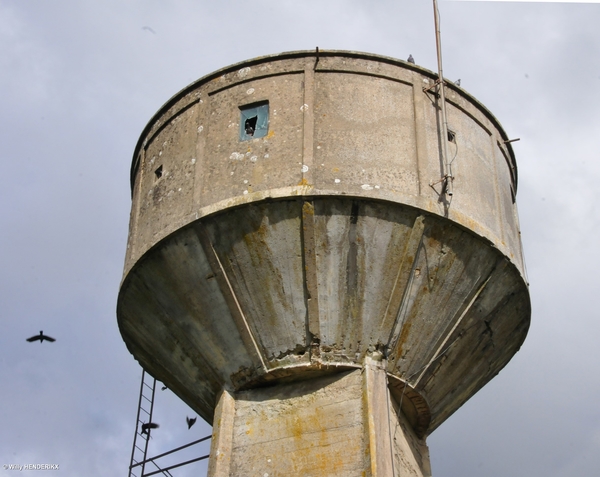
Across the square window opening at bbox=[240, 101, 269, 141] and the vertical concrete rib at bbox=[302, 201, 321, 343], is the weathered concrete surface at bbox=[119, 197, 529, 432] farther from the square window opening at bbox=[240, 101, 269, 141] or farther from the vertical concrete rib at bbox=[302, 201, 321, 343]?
the square window opening at bbox=[240, 101, 269, 141]

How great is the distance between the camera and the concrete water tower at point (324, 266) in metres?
8.98

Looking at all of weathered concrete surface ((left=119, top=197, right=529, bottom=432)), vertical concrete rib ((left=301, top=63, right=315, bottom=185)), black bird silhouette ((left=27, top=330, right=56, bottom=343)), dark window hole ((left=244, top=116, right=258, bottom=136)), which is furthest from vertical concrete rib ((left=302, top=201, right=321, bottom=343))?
black bird silhouette ((left=27, top=330, right=56, bottom=343))

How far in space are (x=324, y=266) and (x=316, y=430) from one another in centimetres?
144

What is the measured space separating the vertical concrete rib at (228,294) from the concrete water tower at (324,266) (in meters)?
0.02

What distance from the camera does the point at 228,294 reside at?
9.24 meters

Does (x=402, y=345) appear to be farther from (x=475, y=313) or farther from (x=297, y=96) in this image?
(x=297, y=96)

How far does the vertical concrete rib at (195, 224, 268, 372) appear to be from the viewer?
30.2ft

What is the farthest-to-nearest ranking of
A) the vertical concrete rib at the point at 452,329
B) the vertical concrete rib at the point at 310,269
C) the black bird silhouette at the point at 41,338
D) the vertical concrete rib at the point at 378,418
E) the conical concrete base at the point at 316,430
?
the black bird silhouette at the point at 41,338 < the vertical concrete rib at the point at 452,329 < the vertical concrete rib at the point at 310,269 < the conical concrete base at the point at 316,430 < the vertical concrete rib at the point at 378,418

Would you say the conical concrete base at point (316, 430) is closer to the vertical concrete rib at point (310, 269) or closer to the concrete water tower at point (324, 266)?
the concrete water tower at point (324, 266)

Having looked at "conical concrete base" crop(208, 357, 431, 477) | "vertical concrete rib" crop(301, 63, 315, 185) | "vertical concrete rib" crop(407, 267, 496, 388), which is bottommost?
"conical concrete base" crop(208, 357, 431, 477)

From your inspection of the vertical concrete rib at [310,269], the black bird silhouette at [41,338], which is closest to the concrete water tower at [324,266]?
the vertical concrete rib at [310,269]

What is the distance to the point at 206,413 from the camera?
1027 cm

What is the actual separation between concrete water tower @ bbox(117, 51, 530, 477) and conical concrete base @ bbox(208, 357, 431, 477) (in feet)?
0.05

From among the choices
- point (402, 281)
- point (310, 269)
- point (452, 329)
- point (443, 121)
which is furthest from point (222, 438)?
point (443, 121)
